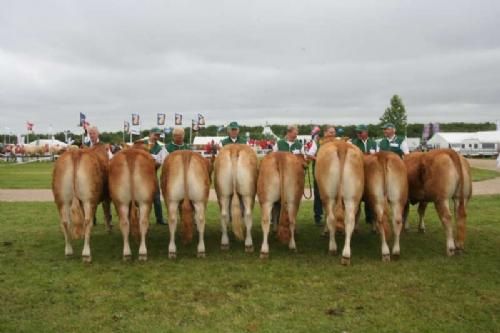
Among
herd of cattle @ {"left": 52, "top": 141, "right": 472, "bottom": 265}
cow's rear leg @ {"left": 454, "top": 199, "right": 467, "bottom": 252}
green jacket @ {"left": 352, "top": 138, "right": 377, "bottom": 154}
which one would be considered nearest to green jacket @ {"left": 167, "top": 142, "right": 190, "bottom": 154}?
herd of cattle @ {"left": 52, "top": 141, "right": 472, "bottom": 265}

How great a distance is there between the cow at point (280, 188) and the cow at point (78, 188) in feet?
9.66

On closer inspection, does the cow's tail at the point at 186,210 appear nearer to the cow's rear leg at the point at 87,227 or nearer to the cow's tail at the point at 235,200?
the cow's tail at the point at 235,200

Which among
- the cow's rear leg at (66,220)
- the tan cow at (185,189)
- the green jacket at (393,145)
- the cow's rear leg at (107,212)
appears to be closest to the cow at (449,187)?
the green jacket at (393,145)

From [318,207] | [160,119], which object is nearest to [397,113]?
[160,119]

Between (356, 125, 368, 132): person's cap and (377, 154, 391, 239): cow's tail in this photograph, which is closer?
(377, 154, 391, 239): cow's tail

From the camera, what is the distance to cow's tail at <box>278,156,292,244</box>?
823 centimetres

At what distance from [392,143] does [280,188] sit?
134 inches

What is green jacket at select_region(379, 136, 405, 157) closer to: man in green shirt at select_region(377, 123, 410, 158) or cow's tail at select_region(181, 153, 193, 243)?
man in green shirt at select_region(377, 123, 410, 158)

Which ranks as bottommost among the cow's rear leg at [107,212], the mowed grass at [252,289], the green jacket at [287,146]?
the mowed grass at [252,289]

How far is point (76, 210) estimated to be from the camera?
8055mm

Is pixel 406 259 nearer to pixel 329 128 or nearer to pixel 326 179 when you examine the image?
pixel 326 179

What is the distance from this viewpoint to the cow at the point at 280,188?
27.0 feet

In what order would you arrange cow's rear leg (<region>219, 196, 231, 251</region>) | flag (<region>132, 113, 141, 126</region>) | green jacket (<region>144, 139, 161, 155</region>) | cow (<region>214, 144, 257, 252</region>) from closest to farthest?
cow (<region>214, 144, 257, 252</region>), cow's rear leg (<region>219, 196, 231, 251</region>), green jacket (<region>144, 139, 161, 155</region>), flag (<region>132, 113, 141, 126</region>)

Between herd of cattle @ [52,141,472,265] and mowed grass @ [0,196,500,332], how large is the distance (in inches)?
17.4
